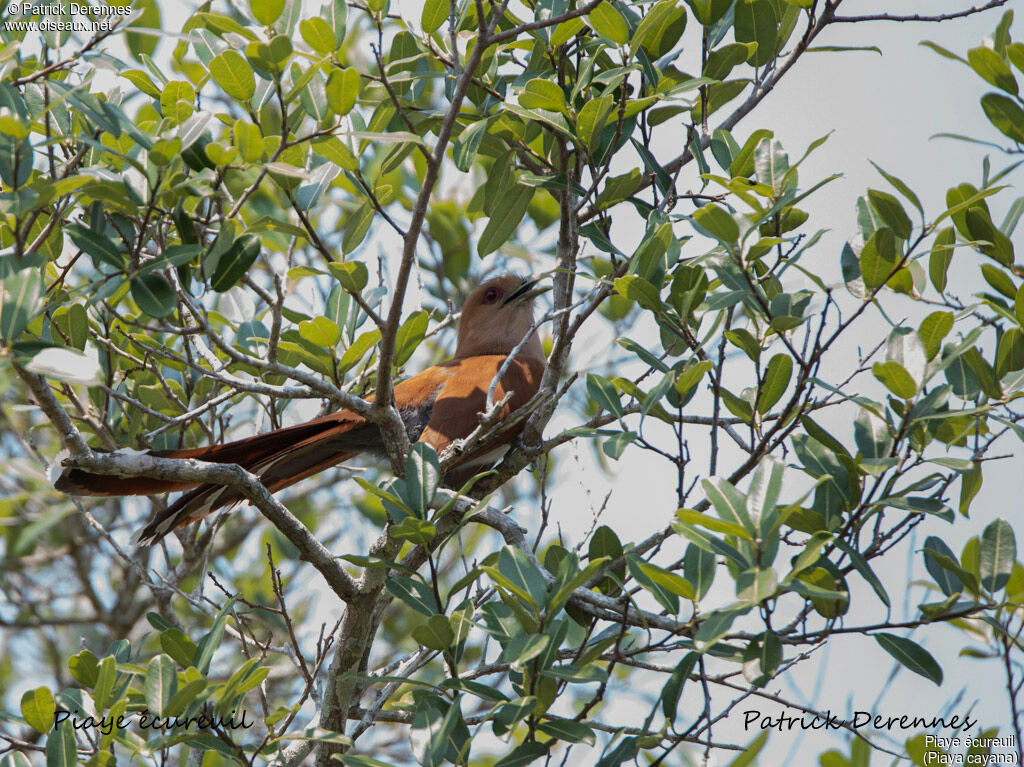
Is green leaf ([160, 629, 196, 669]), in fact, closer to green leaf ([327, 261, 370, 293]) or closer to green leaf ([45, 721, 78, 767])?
green leaf ([45, 721, 78, 767])

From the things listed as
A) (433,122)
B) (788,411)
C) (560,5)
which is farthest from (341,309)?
(788,411)

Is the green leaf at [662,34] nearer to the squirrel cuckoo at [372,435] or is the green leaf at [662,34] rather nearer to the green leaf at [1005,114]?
the green leaf at [1005,114]

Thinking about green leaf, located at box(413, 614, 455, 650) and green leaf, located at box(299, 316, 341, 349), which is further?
green leaf, located at box(299, 316, 341, 349)

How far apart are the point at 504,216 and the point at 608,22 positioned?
696 mm

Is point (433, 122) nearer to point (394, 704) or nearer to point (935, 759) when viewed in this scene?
point (394, 704)

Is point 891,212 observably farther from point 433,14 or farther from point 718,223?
point 433,14

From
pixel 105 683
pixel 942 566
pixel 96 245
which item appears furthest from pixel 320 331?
pixel 942 566

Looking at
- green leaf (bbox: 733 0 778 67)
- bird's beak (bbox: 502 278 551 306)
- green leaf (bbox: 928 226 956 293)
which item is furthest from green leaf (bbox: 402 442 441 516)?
bird's beak (bbox: 502 278 551 306)

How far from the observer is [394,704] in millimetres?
2588

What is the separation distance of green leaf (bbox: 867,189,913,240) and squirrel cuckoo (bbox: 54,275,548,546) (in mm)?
1129

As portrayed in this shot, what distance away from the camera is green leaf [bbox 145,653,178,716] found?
2080mm

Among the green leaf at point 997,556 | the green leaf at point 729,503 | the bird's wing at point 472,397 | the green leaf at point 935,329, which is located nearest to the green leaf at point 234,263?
the green leaf at point 729,503

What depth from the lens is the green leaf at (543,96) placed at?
7.81ft

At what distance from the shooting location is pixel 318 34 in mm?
2236
